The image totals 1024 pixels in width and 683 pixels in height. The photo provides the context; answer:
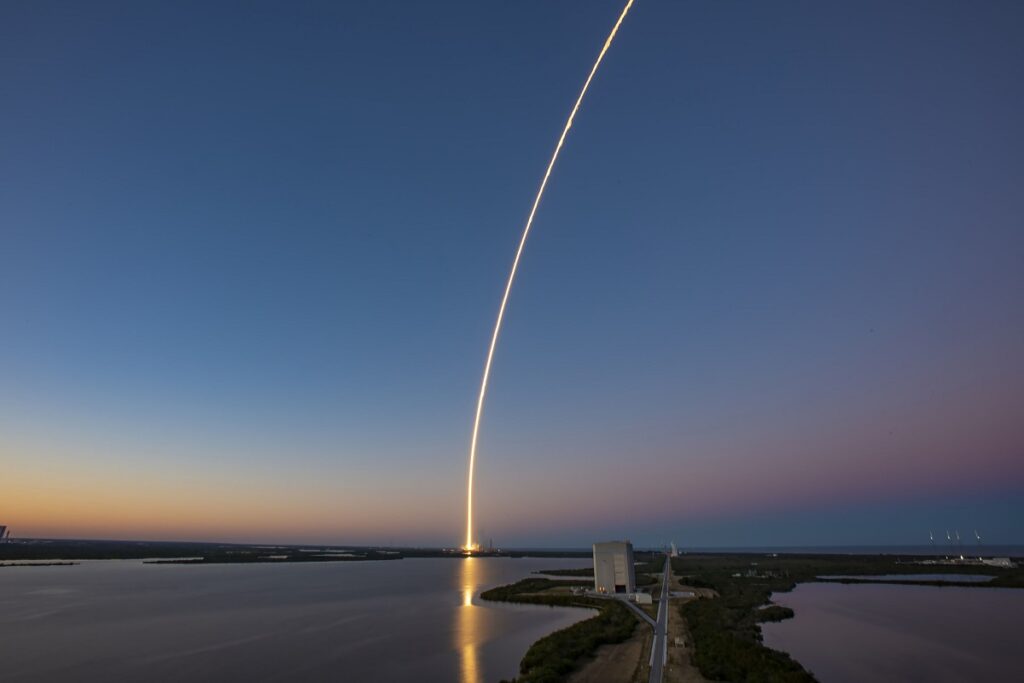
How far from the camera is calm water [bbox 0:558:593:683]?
74.5 feet

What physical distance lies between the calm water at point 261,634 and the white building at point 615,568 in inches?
182

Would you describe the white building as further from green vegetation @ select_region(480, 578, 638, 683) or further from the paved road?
the paved road

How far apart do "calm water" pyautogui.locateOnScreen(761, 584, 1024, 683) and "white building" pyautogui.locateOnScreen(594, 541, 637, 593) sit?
1036cm

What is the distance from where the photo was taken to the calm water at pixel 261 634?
2272 centimetres

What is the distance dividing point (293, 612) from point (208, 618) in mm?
5274

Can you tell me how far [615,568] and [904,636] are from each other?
16.9m

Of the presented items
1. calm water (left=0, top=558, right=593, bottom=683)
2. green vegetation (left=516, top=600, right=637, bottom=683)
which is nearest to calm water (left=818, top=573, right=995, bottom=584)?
calm water (left=0, top=558, right=593, bottom=683)

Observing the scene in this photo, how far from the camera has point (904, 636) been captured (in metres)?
28.9

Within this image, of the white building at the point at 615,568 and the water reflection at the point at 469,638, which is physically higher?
the white building at the point at 615,568

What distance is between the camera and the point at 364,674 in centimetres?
2220

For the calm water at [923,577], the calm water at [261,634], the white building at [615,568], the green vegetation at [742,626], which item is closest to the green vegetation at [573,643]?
the calm water at [261,634]

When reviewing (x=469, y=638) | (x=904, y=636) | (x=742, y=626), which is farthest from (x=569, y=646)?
(x=904, y=636)

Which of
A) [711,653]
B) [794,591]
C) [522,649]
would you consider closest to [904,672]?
[711,653]

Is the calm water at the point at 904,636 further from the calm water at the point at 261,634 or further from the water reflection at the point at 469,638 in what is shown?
the water reflection at the point at 469,638
